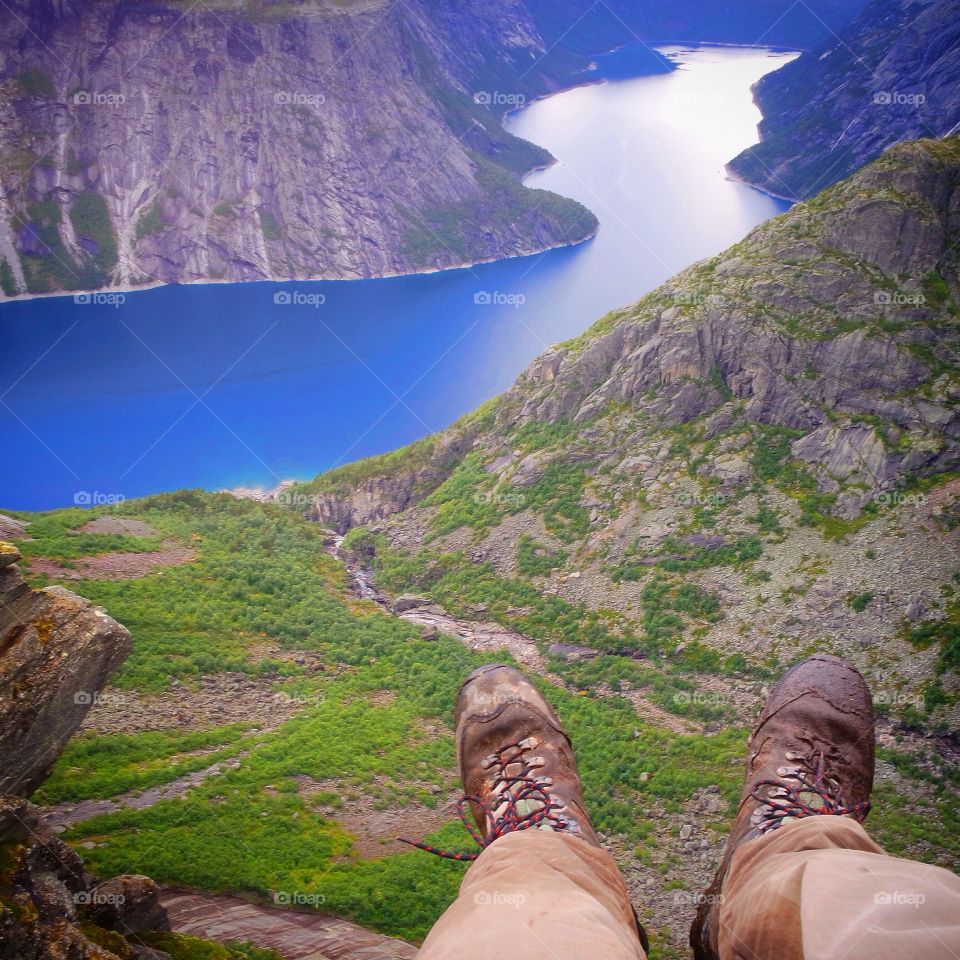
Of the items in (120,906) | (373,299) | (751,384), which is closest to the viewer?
(120,906)

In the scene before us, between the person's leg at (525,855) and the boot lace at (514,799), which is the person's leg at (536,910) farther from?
the boot lace at (514,799)

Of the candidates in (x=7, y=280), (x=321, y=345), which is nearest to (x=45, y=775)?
(x=321, y=345)

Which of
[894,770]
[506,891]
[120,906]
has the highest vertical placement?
[506,891]

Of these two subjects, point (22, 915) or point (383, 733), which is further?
point (383, 733)

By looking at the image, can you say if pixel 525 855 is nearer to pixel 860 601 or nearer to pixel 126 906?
pixel 126 906

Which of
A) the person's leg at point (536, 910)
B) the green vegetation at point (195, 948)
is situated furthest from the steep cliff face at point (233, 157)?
the person's leg at point (536, 910)

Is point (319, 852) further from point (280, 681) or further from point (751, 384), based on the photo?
point (751, 384)

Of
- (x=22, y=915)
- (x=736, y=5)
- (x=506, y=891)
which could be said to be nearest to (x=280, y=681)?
(x=22, y=915)
